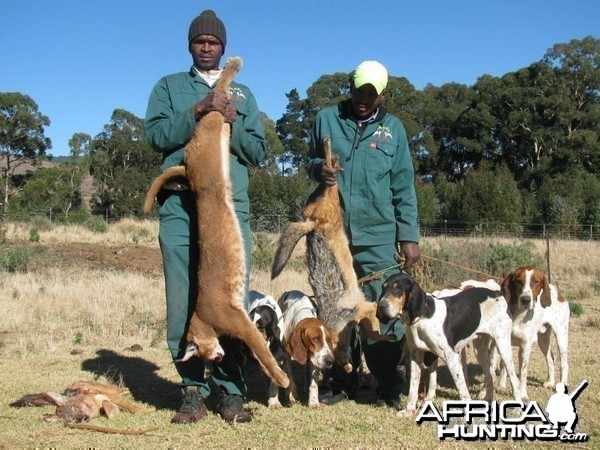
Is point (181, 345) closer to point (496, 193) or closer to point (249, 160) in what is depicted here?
point (249, 160)

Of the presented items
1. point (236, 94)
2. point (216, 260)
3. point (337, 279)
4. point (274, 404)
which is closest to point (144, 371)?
point (274, 404)

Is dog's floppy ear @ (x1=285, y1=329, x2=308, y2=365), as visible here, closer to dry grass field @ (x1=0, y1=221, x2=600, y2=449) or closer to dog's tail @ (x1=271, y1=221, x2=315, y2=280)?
dry grass field @ (x1=0, y1=221, x2=600, y2=449)

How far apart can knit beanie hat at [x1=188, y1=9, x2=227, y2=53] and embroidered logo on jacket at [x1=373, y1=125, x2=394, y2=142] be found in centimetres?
159

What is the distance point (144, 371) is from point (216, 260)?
3079 millimetres

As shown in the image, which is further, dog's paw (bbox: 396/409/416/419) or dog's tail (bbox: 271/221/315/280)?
dog's tail (bbox: 271/221/315/280)

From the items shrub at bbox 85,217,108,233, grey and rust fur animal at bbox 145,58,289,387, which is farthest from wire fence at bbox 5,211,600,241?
grey and rust fur animal at bbox 145,58,289,387

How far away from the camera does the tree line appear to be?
43.5 m

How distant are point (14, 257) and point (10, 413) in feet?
39.4

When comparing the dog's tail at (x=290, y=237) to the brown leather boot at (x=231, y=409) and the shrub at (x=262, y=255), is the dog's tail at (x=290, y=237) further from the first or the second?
the shrub at (x=262, y=255)

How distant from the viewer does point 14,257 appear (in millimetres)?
16703

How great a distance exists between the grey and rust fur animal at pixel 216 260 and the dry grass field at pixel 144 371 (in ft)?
2.10

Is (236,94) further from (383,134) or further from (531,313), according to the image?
(531,313)

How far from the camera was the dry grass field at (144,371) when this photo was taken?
16.3 ft

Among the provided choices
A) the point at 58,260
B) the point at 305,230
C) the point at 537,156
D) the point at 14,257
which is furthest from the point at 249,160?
the point at 537,156
